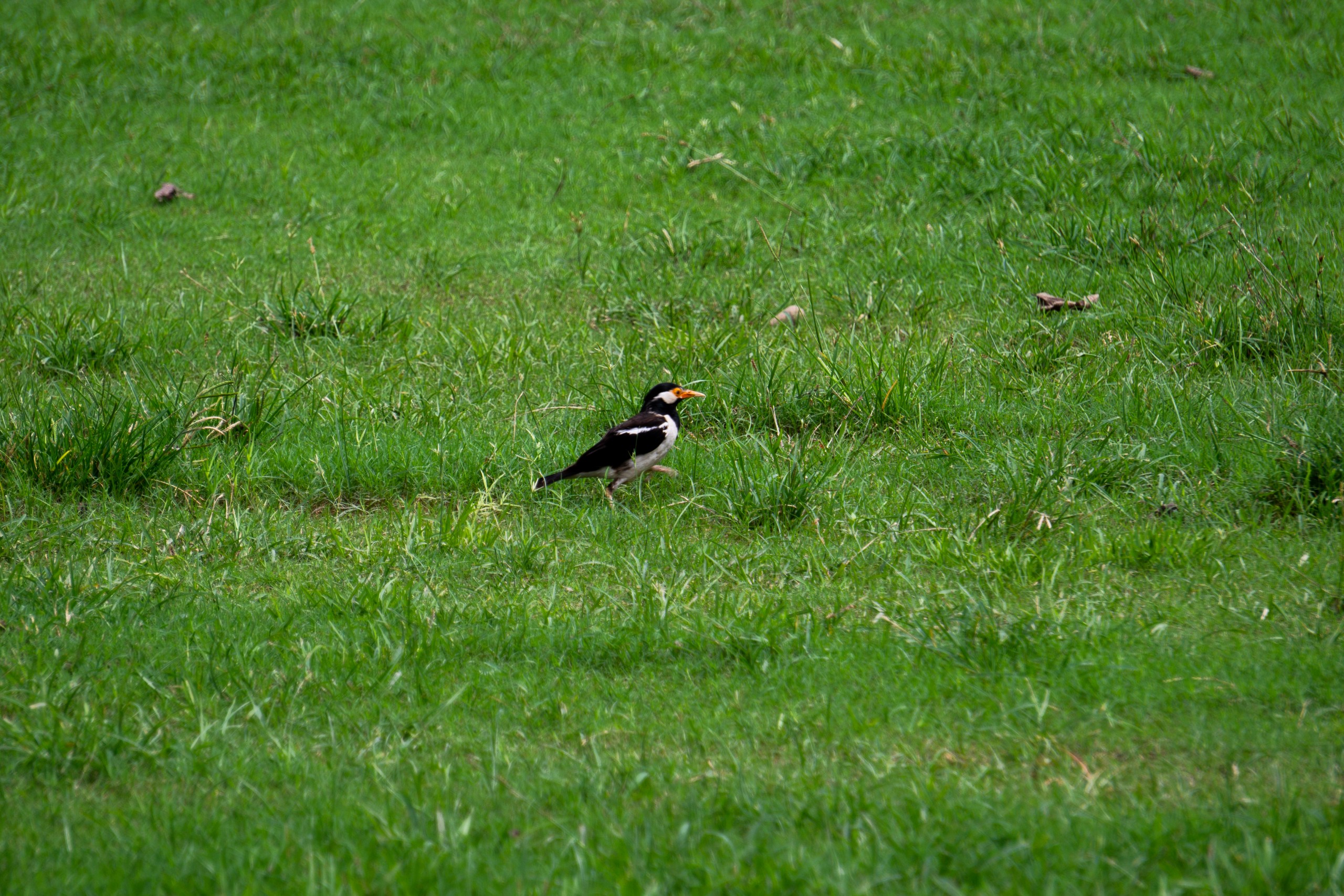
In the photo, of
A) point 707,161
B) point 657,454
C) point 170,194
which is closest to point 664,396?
point 657,454

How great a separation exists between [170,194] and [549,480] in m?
5.73

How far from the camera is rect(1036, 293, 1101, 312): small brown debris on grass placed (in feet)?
24.4

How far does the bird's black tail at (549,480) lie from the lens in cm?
595

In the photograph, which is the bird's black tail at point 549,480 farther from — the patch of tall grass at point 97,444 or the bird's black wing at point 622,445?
the patch of tall grass at point 97,444

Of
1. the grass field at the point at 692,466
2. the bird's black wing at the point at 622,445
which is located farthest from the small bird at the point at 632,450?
the grass field at the point at 692,466

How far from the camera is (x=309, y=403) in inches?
272

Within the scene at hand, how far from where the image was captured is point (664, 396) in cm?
628

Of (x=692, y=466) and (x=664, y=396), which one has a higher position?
(x=664, y=396)

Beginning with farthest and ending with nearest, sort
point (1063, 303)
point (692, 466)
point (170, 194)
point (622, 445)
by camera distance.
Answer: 1. point (170, 194)
2. point (1063, 303)
3. point (692, 466)
4. point (622, 445)

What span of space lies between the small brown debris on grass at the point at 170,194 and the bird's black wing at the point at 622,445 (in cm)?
571

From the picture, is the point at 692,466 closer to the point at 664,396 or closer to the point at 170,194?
the point at 664,396

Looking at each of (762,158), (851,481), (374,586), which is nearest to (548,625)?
(374,586)

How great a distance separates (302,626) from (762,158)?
645cm

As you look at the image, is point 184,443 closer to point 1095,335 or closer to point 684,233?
point 684,233
